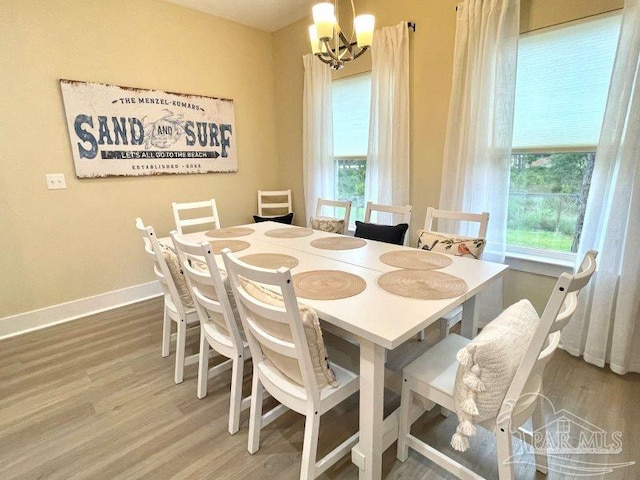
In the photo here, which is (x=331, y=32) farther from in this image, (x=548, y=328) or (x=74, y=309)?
(x=74, y=309)

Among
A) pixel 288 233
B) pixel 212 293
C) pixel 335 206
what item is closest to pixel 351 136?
pixel 335 206

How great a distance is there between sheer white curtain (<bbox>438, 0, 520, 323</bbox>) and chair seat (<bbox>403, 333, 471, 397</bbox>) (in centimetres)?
125

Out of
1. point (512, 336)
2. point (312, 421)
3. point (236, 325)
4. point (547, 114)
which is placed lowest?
point (312, 421)

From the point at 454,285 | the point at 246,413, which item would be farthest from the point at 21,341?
the point at 454,285

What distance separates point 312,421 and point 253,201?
312 cm

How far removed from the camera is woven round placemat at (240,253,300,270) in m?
1.77

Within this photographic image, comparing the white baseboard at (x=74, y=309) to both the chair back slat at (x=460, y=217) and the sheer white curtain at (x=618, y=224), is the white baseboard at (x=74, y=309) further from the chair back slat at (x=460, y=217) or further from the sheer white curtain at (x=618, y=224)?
the sheer white curtain at (x=618, y=224)

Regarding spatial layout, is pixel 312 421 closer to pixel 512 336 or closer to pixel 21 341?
pixel 512 336

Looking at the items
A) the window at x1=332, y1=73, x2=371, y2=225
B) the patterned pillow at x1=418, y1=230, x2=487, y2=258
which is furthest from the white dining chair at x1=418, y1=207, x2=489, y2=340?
the window at x1=332, y1=73, x2=371, y2=225

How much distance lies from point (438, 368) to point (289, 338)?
0.64 metres

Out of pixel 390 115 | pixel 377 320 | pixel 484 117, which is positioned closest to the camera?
pixel 377 320

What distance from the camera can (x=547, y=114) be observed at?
7.14 ft

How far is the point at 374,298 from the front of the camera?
4.37 ft

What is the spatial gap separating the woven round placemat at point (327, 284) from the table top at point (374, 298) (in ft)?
0.12
